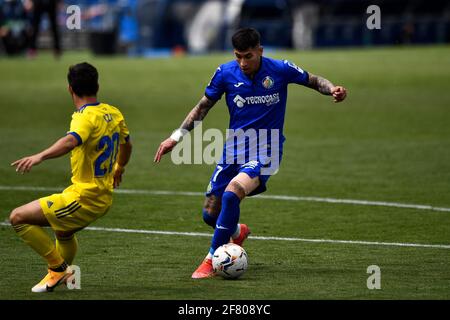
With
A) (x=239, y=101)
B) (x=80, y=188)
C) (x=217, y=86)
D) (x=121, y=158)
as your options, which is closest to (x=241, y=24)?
(x=217, y=86)

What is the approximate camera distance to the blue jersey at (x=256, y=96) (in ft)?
33.9

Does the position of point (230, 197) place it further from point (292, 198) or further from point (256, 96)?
point (292, 198)

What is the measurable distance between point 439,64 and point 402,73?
2685 millimetres

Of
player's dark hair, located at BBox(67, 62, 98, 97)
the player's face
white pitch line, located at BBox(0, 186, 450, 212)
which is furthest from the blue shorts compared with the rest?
white pitch line, located at BBox(0, 186, 450, 212)

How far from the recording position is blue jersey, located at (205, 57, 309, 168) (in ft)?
33.9

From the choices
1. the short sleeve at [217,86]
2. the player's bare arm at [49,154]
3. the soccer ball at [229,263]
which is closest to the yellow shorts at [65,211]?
the player's bare arm at [49,154]

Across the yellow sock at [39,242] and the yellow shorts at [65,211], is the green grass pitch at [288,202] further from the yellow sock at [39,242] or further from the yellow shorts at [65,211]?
the yellow shorts at [65,211]

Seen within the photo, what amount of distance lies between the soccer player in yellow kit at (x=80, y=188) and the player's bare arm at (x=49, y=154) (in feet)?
0.31

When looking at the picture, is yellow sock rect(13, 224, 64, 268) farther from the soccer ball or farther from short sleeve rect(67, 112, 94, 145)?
the soccer ball

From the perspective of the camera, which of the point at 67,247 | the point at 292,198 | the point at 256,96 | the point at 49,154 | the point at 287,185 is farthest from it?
the point at 287,185

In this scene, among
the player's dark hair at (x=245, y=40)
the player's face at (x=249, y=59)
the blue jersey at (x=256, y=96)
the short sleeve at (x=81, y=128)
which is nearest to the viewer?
the short sleeve at (x=81, y=128)

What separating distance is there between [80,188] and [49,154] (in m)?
0.67

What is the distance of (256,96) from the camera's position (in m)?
10.3

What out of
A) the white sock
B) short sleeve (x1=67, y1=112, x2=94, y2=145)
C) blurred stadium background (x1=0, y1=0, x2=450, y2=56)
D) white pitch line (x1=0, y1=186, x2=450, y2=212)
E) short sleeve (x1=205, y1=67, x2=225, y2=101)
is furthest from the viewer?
blurred stadium background (x1=0, y1=0, x2=450, y2=56)
